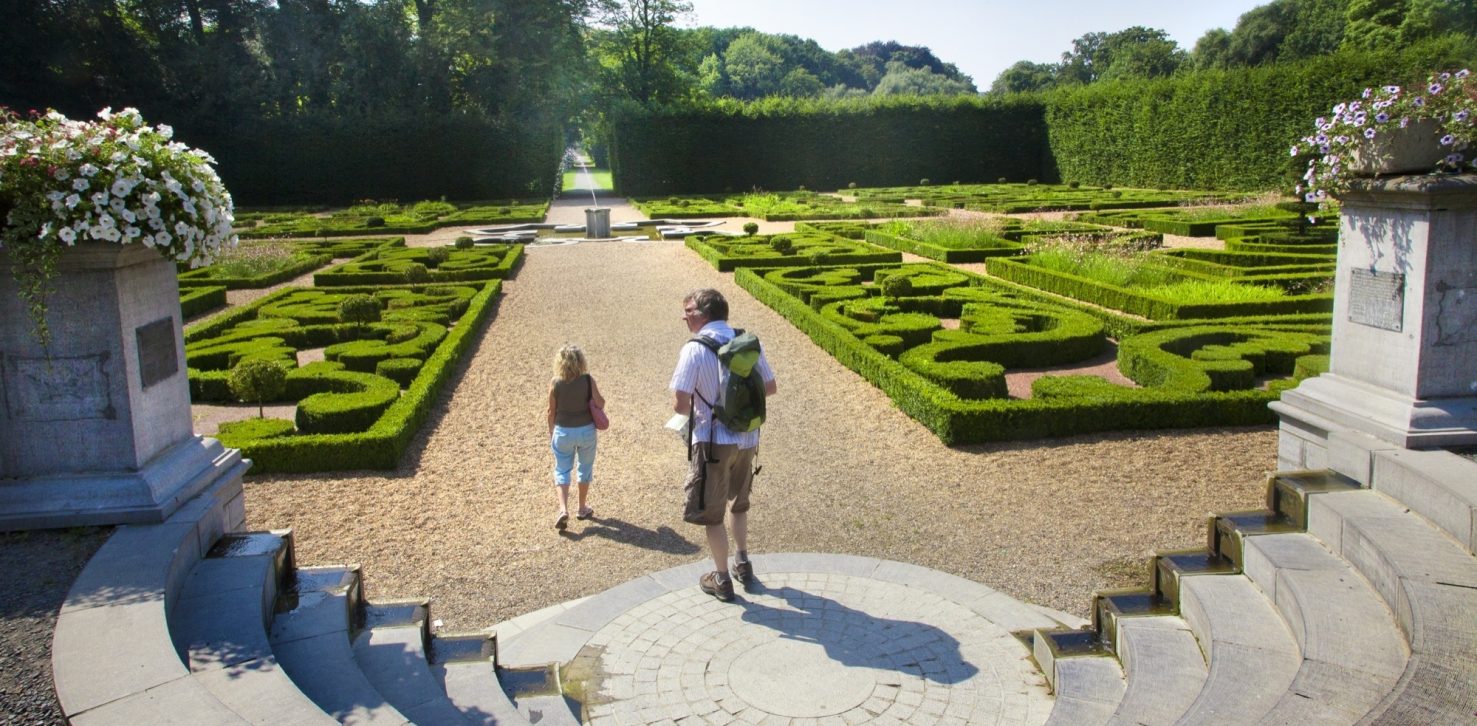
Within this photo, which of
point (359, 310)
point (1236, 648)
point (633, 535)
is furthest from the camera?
point (359, 310)

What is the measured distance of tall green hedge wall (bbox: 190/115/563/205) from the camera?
37.9 meters

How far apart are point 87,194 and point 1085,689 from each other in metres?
4.29

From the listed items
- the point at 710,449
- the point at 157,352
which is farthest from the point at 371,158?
the point at 710,449

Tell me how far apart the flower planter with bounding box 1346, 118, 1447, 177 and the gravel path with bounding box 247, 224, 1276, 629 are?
7.29 feet

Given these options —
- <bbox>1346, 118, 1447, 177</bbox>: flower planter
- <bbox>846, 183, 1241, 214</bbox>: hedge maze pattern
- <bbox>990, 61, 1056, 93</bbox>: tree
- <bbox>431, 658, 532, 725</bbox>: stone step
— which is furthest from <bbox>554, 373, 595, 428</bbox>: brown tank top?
<bbox>990, 61, 1056, 93</bbox>: tree

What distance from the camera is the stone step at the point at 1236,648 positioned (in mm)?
3412

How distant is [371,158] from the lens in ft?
128

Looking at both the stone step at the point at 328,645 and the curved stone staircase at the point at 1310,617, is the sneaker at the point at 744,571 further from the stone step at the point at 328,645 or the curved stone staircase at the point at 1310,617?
the stone step at the point at 328,645

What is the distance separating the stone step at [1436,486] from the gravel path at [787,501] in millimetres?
1269

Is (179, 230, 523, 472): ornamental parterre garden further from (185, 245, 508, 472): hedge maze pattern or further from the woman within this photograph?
the woman

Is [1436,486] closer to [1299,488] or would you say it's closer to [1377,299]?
[1299,488]

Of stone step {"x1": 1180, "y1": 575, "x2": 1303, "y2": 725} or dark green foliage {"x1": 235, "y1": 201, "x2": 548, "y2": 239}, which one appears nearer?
stone step {"x1": 1180, "y1": 575, "x2": 1303, "y2": 725}

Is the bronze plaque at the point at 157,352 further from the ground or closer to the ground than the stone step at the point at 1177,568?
further from the ground

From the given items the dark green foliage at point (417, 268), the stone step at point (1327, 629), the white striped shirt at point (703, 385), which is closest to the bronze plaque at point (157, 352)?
the white striped shirt at point (703, 385)
